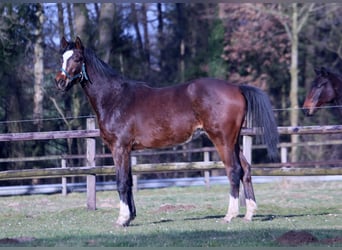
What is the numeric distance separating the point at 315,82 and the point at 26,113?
12.3 m

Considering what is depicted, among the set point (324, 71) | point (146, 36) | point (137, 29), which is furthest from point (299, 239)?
point (146, 36)

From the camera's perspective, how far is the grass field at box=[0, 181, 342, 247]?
23.4 feet

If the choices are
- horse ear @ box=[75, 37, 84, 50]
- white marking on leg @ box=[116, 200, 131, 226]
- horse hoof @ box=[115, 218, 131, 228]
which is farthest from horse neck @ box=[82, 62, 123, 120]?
horse hoof @ box=[115, 218, 131, 228]

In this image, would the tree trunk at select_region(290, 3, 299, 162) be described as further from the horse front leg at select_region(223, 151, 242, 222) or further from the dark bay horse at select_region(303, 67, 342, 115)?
the horse front leg at select_region(223, 151, 242, 222)

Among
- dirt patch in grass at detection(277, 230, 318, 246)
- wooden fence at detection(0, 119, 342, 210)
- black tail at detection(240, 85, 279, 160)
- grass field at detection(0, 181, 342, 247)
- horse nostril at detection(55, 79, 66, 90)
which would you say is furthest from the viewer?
wooden fence at detection(0, 119, 342, 210)

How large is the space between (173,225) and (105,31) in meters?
14.2

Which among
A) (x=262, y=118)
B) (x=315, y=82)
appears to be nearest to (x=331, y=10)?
(x=315, y=82)

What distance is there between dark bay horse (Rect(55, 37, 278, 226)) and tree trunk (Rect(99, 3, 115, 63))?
1257cm

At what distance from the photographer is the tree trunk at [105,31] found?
21.8 meters

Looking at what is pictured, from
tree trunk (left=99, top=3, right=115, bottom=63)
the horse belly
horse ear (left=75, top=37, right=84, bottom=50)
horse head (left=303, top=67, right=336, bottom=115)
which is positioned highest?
tree trunk (left=99, top=3, right=115, bottom=63)

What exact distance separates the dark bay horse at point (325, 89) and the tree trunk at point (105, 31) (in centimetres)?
1127

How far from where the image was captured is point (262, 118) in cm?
881

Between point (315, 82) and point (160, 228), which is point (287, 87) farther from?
point (160, 228)

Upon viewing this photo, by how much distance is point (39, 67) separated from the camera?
21.8 meters
